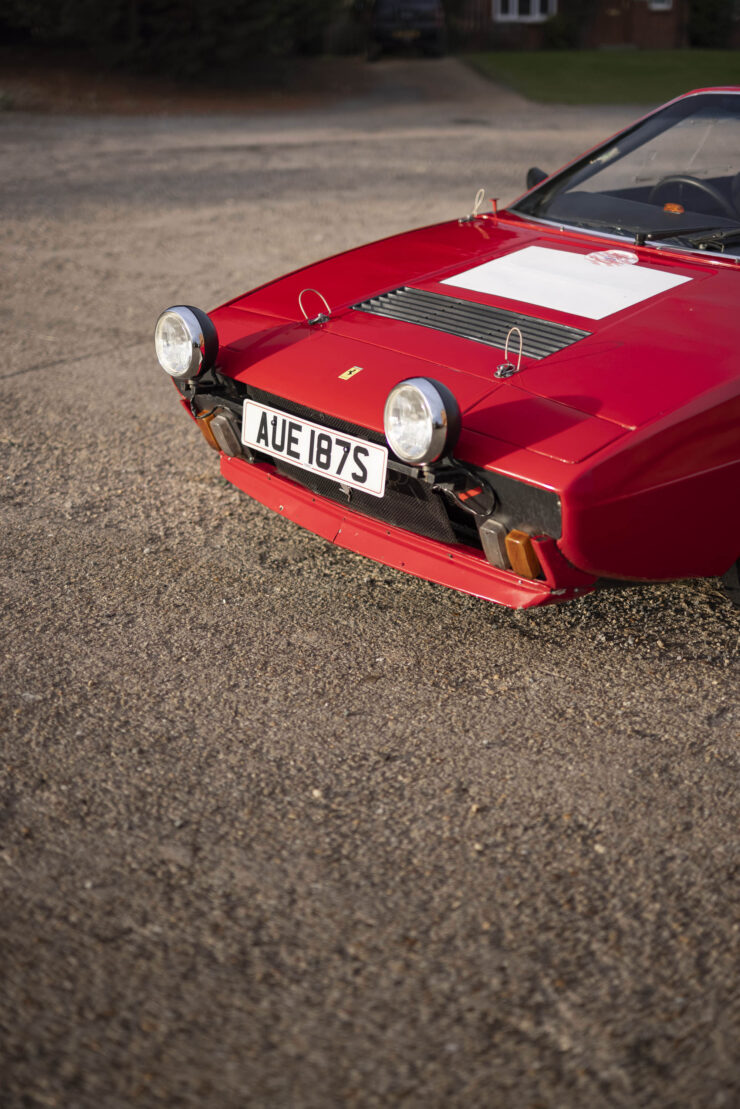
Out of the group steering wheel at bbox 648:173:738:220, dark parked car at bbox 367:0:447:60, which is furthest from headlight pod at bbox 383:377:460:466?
dark parked car at bbox 367:0:447:60

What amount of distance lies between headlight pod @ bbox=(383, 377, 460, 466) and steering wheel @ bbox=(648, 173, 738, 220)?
1.64 m

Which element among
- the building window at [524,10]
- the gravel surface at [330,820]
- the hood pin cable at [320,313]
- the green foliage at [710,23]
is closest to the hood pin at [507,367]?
the hood pin cable at [320,313]

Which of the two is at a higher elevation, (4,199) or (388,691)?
(4,199)

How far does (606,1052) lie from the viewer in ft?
5.77

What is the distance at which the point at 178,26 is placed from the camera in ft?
57.6

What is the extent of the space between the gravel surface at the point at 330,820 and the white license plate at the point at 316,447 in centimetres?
49

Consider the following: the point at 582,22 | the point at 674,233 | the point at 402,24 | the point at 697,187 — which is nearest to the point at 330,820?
the point at 674,233

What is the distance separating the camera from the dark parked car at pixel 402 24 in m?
Result: 25.1

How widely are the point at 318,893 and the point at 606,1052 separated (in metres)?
0.64

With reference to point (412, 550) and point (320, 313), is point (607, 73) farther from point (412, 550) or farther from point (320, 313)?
point (412, 550)

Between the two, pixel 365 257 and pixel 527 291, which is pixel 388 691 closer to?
pixel 527 291

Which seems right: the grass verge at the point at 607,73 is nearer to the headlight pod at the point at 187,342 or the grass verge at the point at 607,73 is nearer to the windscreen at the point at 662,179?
the windscreen at the point at 662,179

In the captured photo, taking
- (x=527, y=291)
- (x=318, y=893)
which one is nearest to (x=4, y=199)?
(x=527, y=291)

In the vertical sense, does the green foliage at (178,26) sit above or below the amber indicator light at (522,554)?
above
